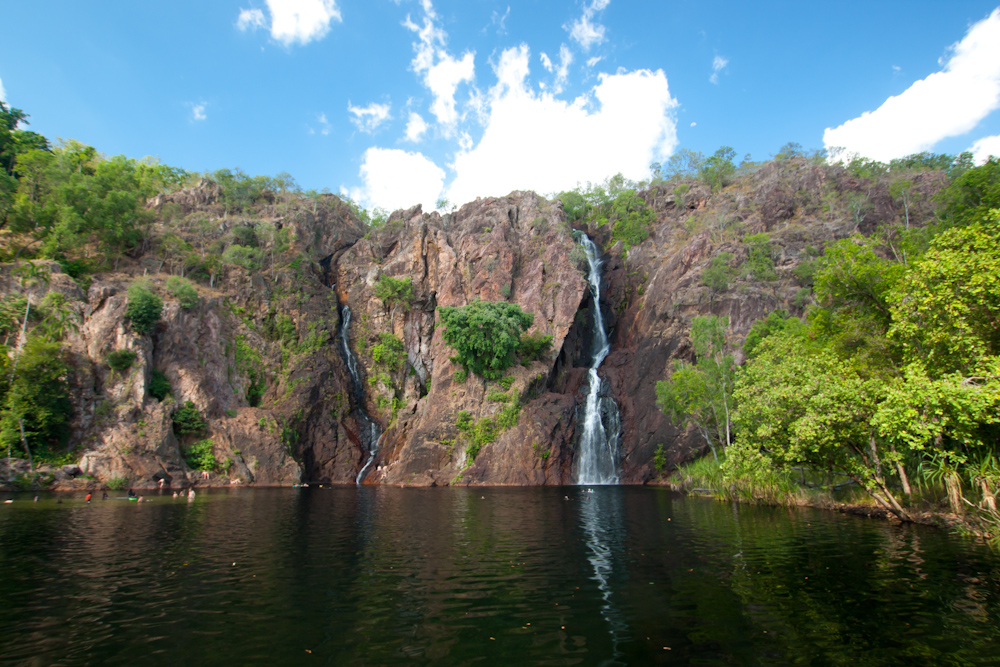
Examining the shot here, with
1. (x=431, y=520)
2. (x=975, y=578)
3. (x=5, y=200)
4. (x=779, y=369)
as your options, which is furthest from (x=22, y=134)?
(x=975, y=578)

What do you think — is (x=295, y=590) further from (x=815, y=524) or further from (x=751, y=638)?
(x=815, y=524)

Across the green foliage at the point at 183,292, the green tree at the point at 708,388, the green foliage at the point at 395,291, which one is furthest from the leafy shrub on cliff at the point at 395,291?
the green tree at the point at 708,388

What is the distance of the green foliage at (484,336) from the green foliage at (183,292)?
88.5 feet

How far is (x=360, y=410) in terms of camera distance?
2488 inches

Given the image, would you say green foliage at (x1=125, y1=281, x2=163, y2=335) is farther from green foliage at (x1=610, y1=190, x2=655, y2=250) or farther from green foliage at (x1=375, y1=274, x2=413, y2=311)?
green foliage at (x1=610, y1=190, x2=655, y2=250)

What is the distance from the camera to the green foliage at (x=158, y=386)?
4912cm

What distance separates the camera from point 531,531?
21.1 metres

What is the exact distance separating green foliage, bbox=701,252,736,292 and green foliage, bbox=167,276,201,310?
57106mm

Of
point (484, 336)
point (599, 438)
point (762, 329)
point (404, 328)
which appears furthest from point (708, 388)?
point (404, 328)

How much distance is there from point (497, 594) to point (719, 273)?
52.9 metres

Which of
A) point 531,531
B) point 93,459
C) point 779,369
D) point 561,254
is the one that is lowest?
point 531,531

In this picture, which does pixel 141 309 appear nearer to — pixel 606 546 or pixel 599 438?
pixel 599 438

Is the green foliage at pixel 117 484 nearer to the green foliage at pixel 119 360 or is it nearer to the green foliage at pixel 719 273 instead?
the green foliage at pixel 119 360

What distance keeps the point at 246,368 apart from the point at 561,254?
4146 cm
